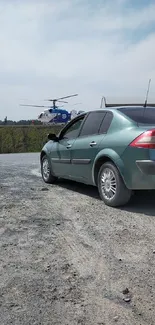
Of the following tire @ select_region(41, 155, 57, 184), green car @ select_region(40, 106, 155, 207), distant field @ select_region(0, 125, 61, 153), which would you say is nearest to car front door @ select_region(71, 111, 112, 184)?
green car @ select_region(40, 106, 155, 207)

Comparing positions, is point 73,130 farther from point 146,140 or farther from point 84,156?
point 146,140

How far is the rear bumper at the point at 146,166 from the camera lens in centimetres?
484

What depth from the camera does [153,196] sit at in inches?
249

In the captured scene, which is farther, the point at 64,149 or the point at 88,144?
the point at 64,149

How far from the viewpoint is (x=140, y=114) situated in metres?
5.66

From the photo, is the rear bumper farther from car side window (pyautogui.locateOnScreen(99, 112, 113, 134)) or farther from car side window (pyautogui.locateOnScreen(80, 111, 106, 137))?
car side window (pyautogui.locateOnScreen(80, 111, 106, 137))

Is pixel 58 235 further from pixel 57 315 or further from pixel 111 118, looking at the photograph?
pixel 111 118

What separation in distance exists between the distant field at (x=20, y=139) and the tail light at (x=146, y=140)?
25.0 m

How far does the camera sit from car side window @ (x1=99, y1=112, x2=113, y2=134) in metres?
5.80

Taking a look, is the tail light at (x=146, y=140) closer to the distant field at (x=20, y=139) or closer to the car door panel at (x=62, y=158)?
the car door panel at (x=62, y=158)

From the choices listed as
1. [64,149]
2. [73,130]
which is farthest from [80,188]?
[73,130]

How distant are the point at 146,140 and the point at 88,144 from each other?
4.74ft

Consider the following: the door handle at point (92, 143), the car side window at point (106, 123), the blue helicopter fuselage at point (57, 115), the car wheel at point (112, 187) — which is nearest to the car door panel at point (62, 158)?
the door handle at point (92, 143)

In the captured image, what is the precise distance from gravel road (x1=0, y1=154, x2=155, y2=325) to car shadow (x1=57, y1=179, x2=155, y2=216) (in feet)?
0.05
